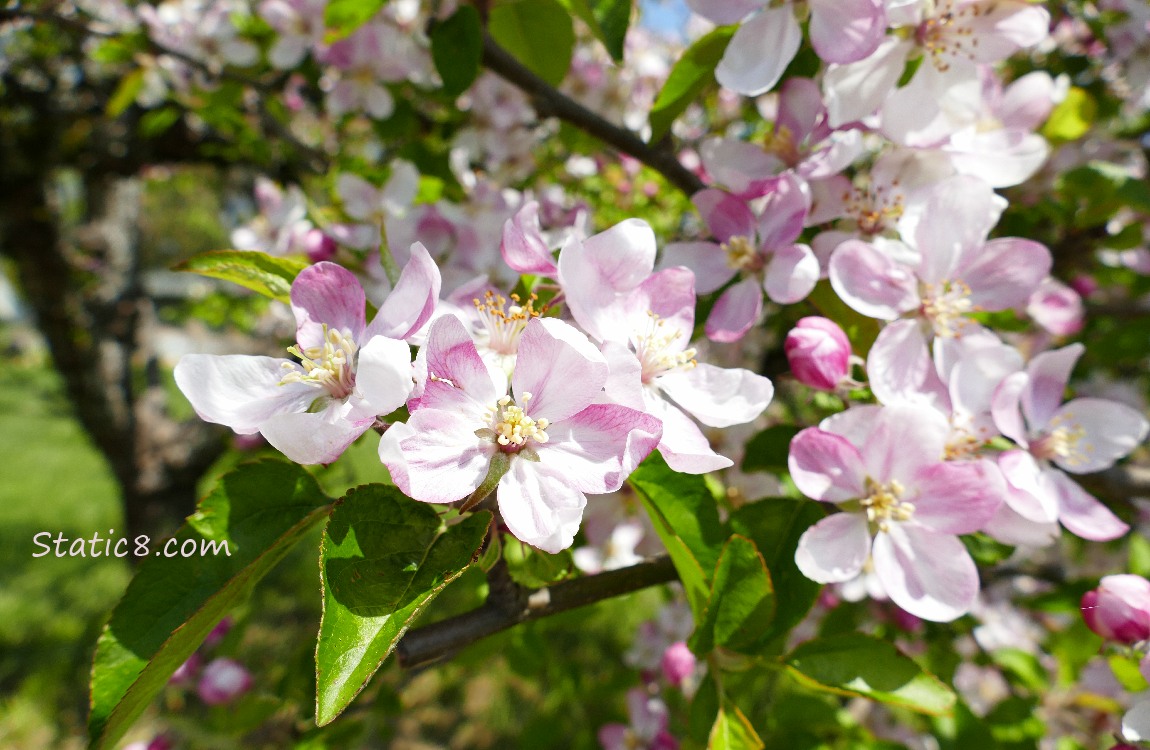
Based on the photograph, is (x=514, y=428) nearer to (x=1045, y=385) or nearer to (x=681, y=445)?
(x=681, y=445)

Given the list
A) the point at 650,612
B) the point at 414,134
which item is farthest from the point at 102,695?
the point at 650,612

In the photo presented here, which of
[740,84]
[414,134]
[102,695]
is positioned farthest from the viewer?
[414,134]

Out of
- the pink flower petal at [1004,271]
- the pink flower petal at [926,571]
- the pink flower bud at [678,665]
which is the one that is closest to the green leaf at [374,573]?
the pink flower petal at [926,571]

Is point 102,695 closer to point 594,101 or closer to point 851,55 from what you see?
point 851,55

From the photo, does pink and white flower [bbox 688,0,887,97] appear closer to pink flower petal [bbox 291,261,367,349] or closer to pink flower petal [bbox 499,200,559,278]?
pink flower petal [bbox 499,200,559,278]

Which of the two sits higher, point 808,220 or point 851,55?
point 851,55

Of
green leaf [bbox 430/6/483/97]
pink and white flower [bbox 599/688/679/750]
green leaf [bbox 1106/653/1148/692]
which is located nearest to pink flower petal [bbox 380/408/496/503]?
green leaf [bbox 430/6/483/97]
